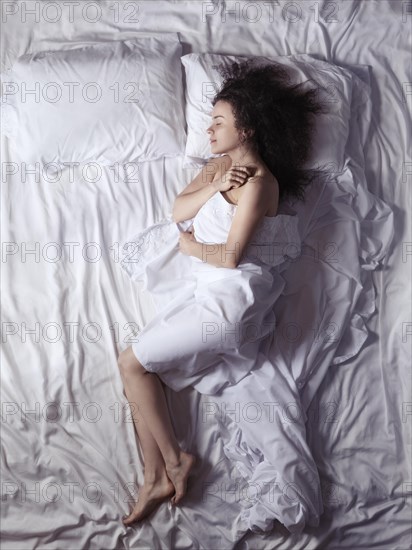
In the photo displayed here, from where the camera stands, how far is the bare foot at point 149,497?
1.70 meters

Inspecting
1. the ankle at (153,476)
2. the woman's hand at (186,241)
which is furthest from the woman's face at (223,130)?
the ankle at (153,476)

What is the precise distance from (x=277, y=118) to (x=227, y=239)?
1.33 ft

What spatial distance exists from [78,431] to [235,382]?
0.46 metres

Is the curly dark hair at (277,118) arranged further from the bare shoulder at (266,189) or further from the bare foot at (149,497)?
the bare foot at (149,497)

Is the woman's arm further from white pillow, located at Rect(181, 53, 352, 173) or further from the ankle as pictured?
the ankle

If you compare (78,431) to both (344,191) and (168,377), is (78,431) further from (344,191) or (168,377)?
(344,191)

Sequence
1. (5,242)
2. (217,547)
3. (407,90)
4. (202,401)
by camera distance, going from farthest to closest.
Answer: (407,90) < (5,242) < (202,401) < (217,547)

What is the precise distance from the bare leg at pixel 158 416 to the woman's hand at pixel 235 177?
539 mm

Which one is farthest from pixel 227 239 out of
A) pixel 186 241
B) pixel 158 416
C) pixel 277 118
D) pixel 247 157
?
pixel 158 416

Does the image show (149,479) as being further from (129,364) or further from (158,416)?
(129,364)

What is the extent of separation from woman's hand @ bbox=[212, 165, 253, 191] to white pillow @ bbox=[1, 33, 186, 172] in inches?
12.1

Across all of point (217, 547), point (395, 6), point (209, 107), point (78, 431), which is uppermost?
point (395, 6)

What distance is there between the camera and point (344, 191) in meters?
2.00

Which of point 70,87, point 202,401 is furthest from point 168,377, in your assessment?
point 70,87
